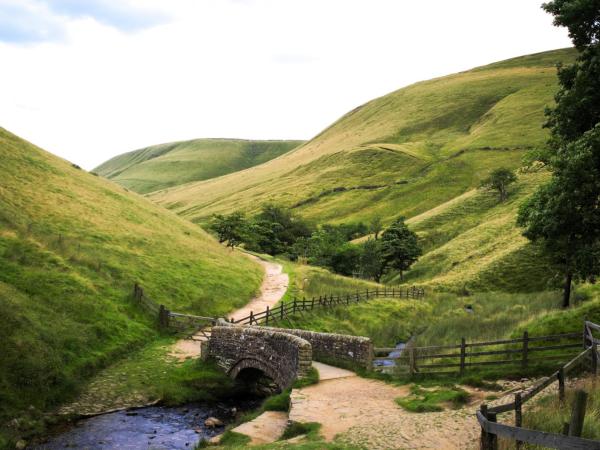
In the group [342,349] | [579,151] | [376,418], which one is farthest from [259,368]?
[579,151]

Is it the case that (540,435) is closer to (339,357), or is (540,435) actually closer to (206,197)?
(339,357)

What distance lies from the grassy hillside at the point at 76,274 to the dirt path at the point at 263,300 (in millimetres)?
1071

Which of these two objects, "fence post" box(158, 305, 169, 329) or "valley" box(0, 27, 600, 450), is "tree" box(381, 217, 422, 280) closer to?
"valley" box(0, 27, 600, 450)

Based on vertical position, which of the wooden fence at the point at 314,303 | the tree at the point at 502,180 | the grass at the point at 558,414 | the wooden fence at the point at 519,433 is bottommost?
the wooden fence at the point at 314,303

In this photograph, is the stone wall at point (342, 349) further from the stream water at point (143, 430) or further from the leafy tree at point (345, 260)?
the leafy tree at point (345, 260)

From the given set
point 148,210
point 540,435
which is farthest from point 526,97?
point 540,435

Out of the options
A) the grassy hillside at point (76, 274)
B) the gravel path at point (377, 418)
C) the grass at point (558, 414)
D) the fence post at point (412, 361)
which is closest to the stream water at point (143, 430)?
the grassy hillside at point (76, 274)

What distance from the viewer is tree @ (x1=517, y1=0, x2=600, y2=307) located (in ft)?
57.6

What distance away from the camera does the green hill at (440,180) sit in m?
65.4

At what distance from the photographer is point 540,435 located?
819 cm

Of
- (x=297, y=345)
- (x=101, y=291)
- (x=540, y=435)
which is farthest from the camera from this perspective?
(x=101, y=291)

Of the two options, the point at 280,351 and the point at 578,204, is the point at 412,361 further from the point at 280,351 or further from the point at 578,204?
the point at 578,204

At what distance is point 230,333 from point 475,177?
106 m

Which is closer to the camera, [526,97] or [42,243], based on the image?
[42,243]
